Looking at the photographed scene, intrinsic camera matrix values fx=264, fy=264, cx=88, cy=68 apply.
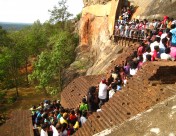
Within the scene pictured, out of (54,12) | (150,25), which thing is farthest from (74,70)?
(54,12)

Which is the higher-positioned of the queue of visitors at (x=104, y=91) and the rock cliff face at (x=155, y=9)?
the rock cliff face at (x=155, y=9)

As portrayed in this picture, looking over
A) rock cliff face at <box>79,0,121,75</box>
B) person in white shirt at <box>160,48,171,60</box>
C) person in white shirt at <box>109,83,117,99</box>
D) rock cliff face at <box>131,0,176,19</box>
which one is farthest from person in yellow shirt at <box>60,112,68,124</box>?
rock cliff face at <box>131,0,176,19</box>

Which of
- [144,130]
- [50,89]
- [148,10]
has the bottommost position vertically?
[50,89]

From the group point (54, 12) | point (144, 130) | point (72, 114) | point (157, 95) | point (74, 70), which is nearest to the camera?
point (144, 130)

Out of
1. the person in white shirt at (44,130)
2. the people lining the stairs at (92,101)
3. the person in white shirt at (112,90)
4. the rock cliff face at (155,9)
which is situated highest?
the rock cliff face at (155,9)

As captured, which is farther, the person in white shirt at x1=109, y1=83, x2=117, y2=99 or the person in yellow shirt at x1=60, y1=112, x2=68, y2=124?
the person in white shirt at x1=109, y1=83, x2=117, y2=99

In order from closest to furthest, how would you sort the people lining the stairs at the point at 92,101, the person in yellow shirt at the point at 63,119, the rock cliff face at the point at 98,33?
the person in yellow shirt at the point at 63,119, the people lining the stairs at the point at 92,101, the rock cliff face at the point at 98,33

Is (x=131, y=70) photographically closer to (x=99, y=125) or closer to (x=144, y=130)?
(x=99, y=125)

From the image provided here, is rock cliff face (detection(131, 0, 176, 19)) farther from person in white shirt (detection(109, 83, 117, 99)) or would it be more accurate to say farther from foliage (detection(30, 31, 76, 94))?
foliage (detection(30, 31, 76, 94))

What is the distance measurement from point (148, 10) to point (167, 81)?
1681 cm

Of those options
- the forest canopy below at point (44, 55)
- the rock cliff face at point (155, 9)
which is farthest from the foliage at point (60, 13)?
the rock cliff face at point (155, 9)

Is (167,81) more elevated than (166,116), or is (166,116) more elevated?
(166,116)

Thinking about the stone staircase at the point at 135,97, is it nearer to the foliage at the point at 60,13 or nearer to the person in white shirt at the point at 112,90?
the person in white shirt at the point at 112,90

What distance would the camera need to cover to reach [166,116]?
12.8 ft
